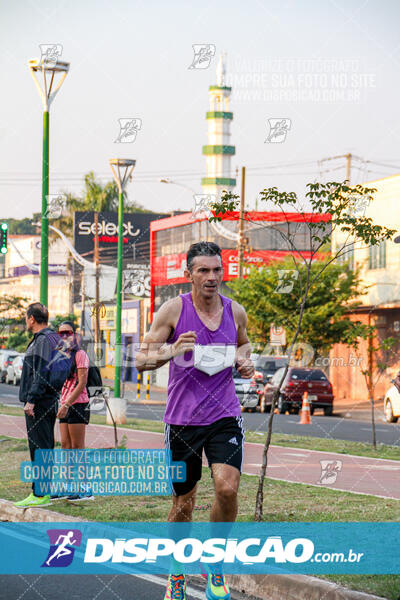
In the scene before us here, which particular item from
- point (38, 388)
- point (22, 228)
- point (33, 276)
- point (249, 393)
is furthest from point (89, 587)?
point (22, 228)

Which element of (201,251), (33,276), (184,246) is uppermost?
(184,246)

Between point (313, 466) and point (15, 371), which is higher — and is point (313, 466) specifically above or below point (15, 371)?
above

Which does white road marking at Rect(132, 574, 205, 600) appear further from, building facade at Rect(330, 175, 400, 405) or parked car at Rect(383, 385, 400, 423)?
building facade at Rect(330, 175, 400, 405)

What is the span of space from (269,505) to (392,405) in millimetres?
18120

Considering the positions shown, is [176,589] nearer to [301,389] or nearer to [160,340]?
[160,340]

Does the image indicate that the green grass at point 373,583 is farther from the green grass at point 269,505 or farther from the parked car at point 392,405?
the parked car at point 392,405

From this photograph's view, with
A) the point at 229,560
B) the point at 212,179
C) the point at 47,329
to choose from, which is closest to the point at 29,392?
the point at 47,329

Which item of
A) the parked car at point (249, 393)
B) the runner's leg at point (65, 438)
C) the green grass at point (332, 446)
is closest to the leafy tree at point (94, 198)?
the parked car at point (249, 393)

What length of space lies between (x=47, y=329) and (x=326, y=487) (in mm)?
3436

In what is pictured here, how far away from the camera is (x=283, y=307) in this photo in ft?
125

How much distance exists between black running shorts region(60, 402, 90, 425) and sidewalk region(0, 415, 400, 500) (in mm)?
2610

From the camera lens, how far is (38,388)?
9.53m

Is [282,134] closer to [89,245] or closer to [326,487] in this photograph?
[326,487]

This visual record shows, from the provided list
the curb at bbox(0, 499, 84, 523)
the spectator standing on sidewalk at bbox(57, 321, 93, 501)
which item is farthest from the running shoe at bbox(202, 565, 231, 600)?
the spectator standing on sidewalk at bbox(57, 321, 93, 501)
